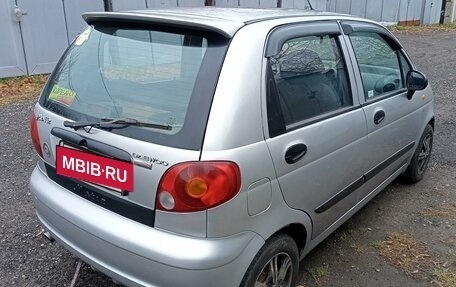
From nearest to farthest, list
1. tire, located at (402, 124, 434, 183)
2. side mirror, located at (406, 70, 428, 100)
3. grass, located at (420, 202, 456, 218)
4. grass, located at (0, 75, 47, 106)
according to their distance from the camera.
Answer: side mirror, located at (406, 70, 428, 100), grass, located at (420, 202, 456, 218), tire, located at (402, 124, 434, 183), grass, located at (0, 75, 47, 106)

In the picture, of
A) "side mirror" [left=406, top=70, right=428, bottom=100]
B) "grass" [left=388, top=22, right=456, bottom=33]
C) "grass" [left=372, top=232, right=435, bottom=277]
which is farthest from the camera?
"grass" [left=388, top=22, right=456, bottom=33]

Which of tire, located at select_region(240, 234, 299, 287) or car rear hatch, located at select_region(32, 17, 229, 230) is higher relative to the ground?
car rear hatch, located at select_region(32, 17, 229, 230)

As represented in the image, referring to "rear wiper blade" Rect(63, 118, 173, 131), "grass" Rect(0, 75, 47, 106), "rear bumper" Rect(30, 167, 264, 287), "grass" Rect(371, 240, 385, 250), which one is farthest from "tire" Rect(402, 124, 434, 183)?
"grass" Rect(0, 75, 47, 106)

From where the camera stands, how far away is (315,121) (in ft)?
7.92

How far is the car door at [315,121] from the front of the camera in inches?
85.5

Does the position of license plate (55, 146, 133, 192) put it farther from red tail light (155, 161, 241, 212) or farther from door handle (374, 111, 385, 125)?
door handle (374, 111, 385, 125)

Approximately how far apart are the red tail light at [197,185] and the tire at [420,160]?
2755 mm

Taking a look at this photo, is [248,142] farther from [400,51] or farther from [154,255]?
[400,51]

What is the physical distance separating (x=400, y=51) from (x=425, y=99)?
1.84 feet

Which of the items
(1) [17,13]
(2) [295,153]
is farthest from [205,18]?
(1) [17,13]

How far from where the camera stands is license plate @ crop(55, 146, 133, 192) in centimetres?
194

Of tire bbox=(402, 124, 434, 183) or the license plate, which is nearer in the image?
the license plate

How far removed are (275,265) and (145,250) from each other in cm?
77

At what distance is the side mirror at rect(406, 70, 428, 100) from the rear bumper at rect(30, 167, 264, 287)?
6.89ft
